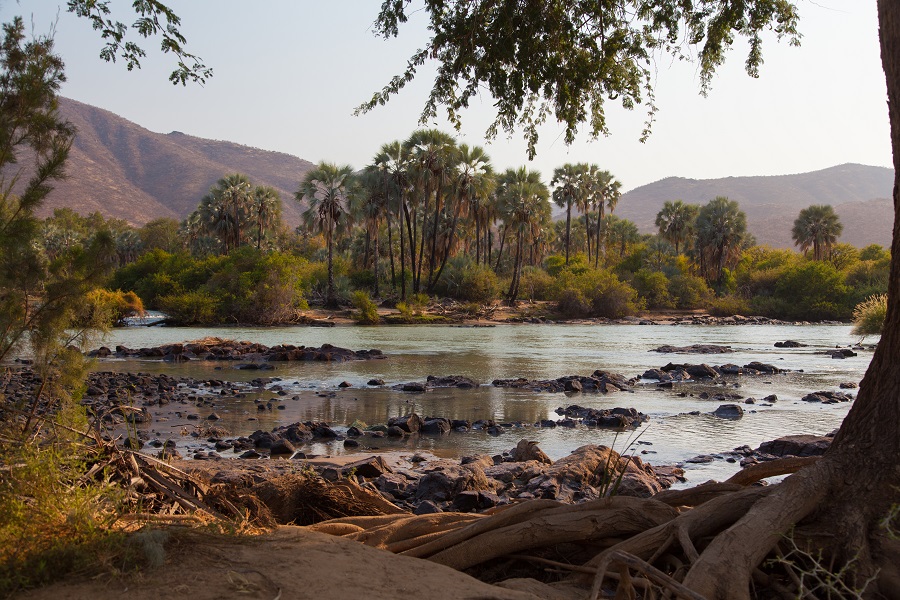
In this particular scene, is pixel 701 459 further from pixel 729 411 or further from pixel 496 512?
pixel 496 512

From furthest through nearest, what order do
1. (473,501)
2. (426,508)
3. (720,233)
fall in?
(720,233), (473,501), (426,508)

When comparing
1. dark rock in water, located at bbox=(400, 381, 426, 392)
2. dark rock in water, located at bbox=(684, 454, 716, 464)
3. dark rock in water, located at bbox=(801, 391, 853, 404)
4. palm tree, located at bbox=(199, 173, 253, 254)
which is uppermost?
palm tree, located at bbox=(199, 173, 253, 254)

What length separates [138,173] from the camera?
163250 millimetres

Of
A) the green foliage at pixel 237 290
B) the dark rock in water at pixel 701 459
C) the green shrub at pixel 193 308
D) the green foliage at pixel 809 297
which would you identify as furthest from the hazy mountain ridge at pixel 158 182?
the dark rock in water at pixel 701 459

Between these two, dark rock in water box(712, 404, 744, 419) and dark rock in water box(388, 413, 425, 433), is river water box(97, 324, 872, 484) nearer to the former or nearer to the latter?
dark rock in water box(712, 404, 744, 419)

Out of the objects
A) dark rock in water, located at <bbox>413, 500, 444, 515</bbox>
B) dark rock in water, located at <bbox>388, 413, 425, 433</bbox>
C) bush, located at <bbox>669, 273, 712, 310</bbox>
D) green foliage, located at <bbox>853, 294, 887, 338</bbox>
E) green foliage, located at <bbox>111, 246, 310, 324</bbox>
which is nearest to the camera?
dark rock in water, located at <bbox>413, 500, 444, 515</bbox>

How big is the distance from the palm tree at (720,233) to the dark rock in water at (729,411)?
185ft

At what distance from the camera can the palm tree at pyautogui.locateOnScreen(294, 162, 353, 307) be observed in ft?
170

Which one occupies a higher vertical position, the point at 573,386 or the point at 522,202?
the point at 522,202

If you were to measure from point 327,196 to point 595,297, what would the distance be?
2404 centimetres

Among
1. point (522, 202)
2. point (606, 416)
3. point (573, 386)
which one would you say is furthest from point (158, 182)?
point (606, 416)

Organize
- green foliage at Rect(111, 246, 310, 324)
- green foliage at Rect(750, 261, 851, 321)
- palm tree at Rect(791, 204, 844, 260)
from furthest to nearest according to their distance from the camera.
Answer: palm tree at Rect(791, 204, 844, 260) < green foliage at Rect(750, 261, 851, 321) < green foliage at Rect(111, 246, 310, 324)

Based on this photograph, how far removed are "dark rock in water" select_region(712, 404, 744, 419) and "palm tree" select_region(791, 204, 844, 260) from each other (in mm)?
60865

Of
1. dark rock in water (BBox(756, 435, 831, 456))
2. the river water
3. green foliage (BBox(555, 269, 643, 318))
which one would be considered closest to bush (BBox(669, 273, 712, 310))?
green foliage (BBox(555, 269, 643, 318))
